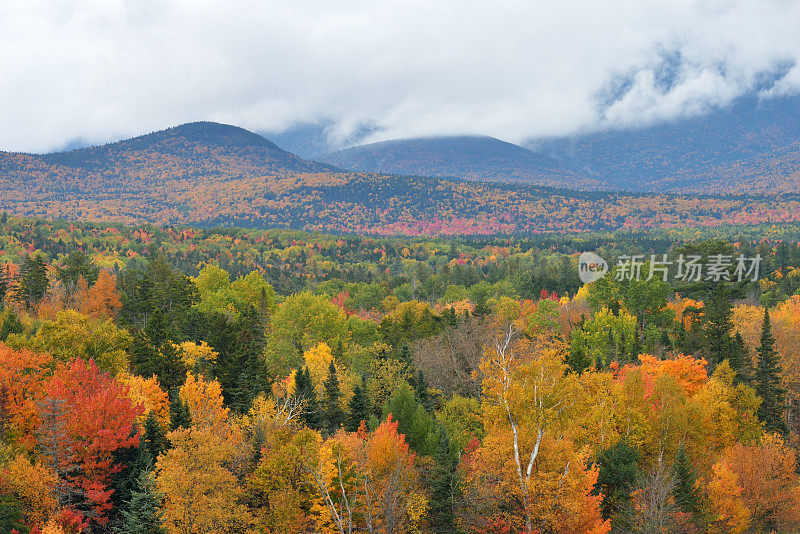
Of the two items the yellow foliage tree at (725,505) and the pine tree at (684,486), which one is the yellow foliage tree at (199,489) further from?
the yellow foliage tree at (725,505)

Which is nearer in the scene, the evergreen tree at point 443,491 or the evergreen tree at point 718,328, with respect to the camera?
the evergreen tree at point 443,491

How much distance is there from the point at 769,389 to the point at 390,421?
135 feet

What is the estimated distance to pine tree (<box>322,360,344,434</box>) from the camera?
2094 inches

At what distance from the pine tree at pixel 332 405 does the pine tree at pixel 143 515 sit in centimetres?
1954

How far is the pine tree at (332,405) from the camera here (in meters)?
53.2

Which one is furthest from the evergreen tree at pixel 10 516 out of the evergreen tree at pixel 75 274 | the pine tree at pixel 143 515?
the evergreen tree at pixel 75 274

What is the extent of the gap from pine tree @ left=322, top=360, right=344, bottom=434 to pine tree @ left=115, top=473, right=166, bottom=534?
64.1 ft

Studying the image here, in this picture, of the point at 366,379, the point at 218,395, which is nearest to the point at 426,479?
the point at 366,379

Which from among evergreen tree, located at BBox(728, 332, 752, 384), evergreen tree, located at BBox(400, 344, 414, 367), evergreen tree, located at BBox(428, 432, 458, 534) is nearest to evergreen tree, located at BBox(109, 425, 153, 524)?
evergreen tree, located at BBox(428, 432, 458, 534)

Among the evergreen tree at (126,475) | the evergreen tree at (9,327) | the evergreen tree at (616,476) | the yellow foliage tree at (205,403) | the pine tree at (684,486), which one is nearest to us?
the evergreen tree at (126,475)

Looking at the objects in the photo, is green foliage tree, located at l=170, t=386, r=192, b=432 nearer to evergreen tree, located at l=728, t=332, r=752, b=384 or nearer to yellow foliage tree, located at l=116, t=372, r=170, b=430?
yellow foliage tree, located at l=116, t=372, r=170, b=430

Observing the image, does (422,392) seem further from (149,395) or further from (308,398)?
(149,395)

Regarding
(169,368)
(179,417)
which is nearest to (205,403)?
(169,368)

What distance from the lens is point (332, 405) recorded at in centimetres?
5344
